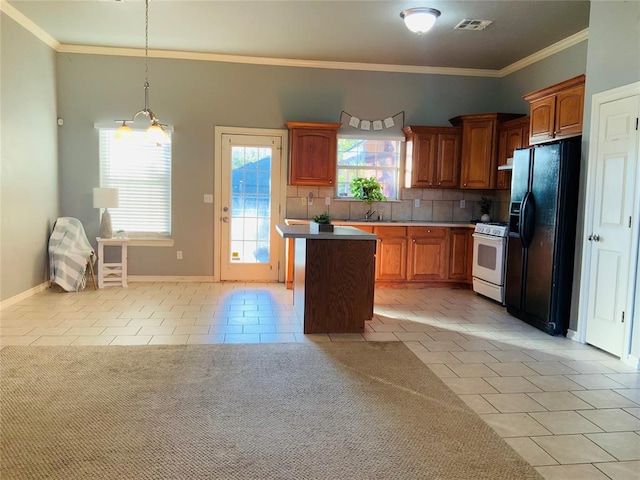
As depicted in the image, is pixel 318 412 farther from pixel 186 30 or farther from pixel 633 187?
pixel 186 30

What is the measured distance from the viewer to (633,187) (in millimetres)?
3582

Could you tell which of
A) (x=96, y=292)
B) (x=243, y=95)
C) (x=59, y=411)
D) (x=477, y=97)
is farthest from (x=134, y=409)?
(x=477, y=97)

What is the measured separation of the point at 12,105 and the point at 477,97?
565 centimetres

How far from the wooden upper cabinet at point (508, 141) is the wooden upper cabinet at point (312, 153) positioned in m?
2.08

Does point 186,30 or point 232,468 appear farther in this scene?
point 186,30

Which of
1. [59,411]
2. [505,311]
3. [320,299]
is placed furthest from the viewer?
[505,311]

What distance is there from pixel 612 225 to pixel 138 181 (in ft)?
17.4

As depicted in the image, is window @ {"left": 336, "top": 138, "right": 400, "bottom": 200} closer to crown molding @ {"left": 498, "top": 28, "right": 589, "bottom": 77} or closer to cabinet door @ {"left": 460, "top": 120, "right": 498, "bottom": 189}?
cabinet door @ {"left": 460, "top": 120, "right": 498, "bottom": 189}

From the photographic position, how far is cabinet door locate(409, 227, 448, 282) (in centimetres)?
632

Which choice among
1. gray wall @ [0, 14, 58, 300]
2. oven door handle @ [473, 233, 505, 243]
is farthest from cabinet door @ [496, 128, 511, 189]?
gray wall @ [0, 14, 58, 300]

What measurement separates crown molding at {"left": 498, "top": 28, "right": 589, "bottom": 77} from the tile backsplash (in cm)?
161

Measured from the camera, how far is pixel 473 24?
4.91 metres

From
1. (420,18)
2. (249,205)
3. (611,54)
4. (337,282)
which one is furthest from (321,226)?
(611,54)

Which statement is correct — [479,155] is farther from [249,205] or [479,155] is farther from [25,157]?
[25,157]
